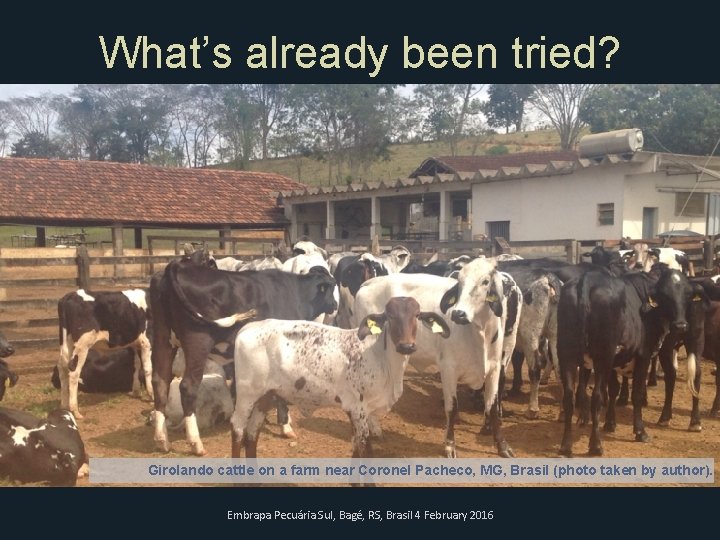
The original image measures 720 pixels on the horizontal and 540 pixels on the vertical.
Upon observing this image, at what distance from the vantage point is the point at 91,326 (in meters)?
7.92

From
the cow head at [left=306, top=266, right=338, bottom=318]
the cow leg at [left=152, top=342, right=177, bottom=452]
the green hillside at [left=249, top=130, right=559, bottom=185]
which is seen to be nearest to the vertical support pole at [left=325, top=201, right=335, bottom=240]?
the green hillside at [left=249, top=130, right=559, bottom=185]

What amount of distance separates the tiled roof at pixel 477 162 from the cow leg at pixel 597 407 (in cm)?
2187

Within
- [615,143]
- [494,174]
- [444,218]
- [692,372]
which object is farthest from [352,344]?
[444,218]

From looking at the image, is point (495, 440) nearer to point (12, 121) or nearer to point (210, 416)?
point (210, 416)

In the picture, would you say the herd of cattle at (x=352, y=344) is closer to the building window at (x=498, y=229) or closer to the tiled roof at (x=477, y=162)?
the building window at (x=498, y=229)

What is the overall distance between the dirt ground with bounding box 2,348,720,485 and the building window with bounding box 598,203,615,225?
8788 mm

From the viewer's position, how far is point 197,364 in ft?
20.3

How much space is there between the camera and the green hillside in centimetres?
3103

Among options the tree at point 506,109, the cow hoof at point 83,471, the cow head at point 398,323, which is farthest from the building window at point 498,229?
the cow hoof at point 83,471

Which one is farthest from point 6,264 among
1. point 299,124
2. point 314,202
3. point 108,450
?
point 314,202

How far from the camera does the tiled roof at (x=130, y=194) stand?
66.5 ft

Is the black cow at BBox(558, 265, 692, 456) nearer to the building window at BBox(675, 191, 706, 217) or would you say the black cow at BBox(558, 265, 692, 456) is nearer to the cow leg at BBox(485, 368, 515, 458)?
the cow leg at BBox(485, 368, 515, 458)

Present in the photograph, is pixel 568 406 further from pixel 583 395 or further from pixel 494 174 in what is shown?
pixel 494 174

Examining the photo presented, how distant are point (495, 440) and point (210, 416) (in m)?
3.12
